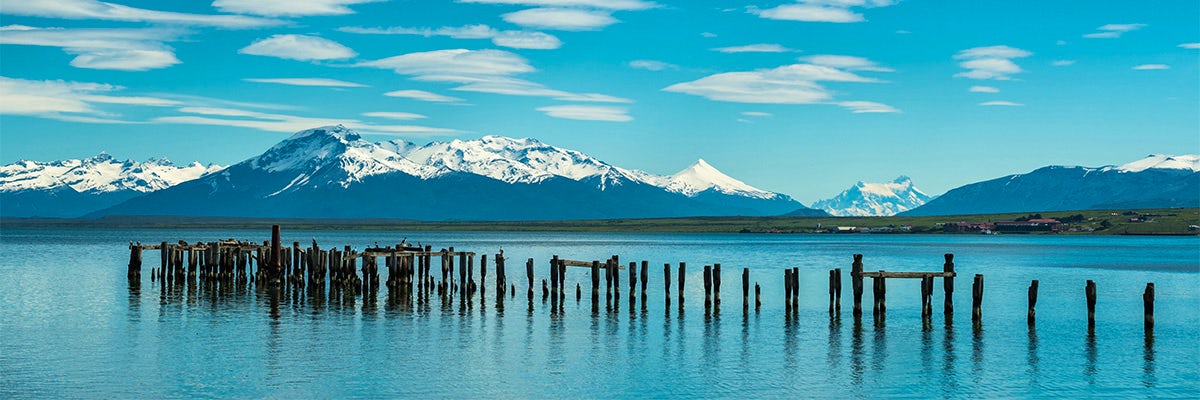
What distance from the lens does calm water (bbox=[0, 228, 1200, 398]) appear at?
34625mm

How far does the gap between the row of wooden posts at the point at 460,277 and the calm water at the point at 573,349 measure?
3.31 ft

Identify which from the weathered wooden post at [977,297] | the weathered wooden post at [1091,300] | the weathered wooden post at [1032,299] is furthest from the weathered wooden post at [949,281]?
the weathered wooden post at [1091,300]

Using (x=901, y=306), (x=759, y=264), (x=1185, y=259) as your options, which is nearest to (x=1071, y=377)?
(x=901, y=306)

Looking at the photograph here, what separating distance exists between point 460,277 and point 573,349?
1106 inches

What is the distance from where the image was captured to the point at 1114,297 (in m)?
66.6

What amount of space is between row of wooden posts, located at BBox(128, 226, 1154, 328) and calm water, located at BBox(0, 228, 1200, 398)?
39.7 inches

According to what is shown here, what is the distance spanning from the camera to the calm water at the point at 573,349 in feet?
114

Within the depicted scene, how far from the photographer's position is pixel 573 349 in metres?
42.0

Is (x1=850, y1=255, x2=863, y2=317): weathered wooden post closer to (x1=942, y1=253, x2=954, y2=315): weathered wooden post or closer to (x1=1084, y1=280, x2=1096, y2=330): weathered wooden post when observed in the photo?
(x1=942, y1=253, x2=954, y2=315): weathered wooden post

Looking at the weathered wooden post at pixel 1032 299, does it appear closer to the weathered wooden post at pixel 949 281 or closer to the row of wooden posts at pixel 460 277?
the row of wooden posts at pixel 460 277

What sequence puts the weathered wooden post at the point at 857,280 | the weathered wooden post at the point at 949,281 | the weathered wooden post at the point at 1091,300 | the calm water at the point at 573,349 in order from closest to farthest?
1. the calm water at the point at 573,349
2. the weathered wooden post at the point at 1091,300
3. the weathered wooden post at the point at 857,280
4. the weathered wooden post at the point at 949,281

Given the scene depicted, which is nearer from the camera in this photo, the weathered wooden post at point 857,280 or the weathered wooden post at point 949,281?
the weathered wooden post at point 857,280

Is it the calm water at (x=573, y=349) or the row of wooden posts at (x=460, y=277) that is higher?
the row of wooden posts at (x=460, y=277)

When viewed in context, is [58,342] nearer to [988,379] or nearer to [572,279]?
[988,379]
